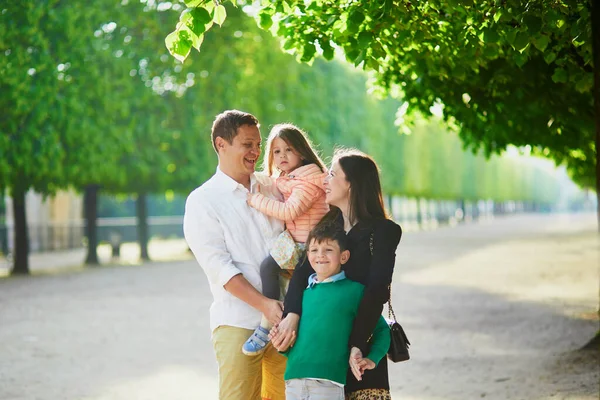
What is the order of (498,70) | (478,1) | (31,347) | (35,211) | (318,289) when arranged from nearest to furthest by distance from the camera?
1. (318,289)
2. (478,1)
3. (498,70)
4. (31,347)
5. (35,211)

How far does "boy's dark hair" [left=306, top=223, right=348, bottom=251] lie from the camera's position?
149 inches

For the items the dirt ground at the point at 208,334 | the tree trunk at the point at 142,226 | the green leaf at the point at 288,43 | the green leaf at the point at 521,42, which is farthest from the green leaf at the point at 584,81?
the tree trunk at the point at 142,226

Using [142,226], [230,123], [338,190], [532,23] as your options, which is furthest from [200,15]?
[142,226]

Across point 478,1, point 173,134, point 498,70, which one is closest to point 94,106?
point 173,134

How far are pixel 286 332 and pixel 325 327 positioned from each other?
17 cm

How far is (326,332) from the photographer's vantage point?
3756 millimetres

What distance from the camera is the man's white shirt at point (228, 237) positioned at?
4.07 meters

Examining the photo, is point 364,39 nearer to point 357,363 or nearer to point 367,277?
point 367,277

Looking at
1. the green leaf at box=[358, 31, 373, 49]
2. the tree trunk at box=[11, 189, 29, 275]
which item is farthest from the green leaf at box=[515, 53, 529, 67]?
the tree trunk at box=[11, 189, 29, 275]

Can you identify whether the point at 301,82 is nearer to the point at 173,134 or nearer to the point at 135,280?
the point at 173,134

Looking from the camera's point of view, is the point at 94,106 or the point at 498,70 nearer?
the point at 498,70

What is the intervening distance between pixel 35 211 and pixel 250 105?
1322 cm

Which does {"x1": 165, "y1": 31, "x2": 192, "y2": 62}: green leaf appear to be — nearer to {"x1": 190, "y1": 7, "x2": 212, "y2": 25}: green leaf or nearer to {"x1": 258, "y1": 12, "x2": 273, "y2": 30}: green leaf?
{"x1": 190, "y1": 7, "x2": 212, "y2": 25}: green leaf

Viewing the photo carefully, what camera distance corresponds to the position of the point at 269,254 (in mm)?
4117
